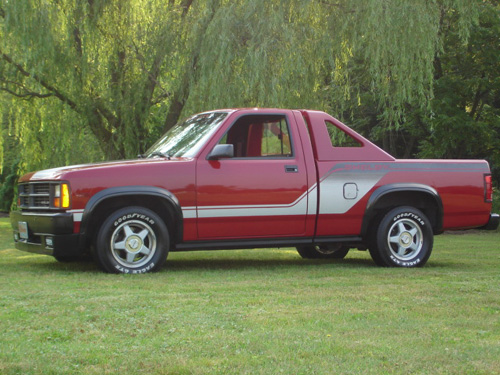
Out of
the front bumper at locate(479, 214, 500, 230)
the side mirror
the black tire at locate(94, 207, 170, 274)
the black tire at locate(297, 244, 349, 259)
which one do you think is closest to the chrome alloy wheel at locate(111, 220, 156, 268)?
the black tire at locate(94, 207, 170, 274)

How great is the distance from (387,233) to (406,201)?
23.5 inches

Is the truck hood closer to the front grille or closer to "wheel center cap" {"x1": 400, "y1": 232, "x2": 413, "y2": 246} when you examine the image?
the front grille

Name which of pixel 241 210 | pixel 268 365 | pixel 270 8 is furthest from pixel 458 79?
pixel 268 365

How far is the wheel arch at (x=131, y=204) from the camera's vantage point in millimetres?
9211

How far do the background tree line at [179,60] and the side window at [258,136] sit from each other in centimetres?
452

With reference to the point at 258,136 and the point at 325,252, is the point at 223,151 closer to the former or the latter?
the point at 258,136

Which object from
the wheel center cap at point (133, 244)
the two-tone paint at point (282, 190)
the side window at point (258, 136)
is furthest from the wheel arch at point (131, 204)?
the side window at point (258, 136)

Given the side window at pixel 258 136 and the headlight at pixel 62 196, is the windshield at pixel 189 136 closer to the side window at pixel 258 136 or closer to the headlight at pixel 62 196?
the side window at pixel 258 136

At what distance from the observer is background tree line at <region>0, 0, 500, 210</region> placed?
15.4 m

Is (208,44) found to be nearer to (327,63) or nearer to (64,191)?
(327,63)

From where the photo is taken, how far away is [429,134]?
1134 inches

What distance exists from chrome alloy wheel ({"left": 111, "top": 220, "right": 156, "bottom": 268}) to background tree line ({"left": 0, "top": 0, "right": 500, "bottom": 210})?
6.00 meters

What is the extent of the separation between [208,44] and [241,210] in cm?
656

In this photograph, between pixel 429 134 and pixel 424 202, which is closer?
pixel 424 202
